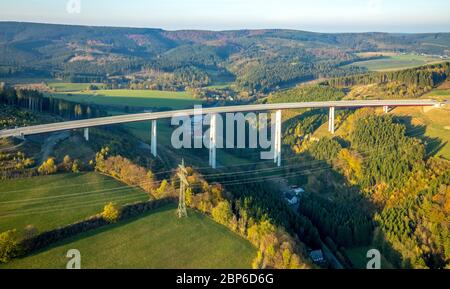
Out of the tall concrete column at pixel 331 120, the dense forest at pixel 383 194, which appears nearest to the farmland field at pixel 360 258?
the dense forest at pixel 383 194

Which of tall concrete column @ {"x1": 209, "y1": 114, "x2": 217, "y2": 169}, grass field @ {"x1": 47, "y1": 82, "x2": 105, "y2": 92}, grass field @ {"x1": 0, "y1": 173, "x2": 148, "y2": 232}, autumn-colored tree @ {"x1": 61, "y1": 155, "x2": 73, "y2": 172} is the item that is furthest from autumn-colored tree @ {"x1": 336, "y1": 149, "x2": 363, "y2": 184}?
grass field @ {"x1": 47, "y1": 82, "x2": 105, "y2": 92}

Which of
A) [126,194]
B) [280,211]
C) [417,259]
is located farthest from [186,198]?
[417,259]

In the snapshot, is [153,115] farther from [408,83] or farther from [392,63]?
[392,63]

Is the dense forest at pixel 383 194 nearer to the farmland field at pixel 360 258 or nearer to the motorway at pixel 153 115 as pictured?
the farmland field at pixel 360 258

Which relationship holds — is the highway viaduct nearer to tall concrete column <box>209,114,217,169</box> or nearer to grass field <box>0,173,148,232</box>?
tall concrete column <box>209,114,217,169</box>

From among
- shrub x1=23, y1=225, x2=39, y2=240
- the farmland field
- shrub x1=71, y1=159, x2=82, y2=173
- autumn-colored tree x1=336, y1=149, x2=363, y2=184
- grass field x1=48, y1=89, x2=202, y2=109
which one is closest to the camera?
shrub x1=23, y1=225, x2=39, y2=240

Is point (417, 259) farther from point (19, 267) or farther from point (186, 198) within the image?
point (19, 267)

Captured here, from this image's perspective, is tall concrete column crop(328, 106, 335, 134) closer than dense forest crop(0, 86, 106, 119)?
No
